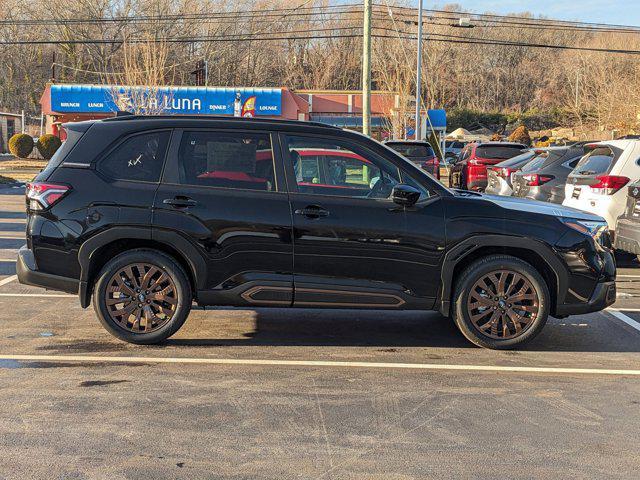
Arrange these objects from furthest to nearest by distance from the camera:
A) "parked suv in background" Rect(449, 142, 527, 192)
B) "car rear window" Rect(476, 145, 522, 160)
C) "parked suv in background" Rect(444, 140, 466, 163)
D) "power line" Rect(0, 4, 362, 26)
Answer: "power line" Rect(0, 4, 362, 26) < "parked suv in background" Rect(444, 140, 466, 163) < "car rear window" Rect(476, 145, 522, 160) < "parked suv in background" Rect(449, 142, 527, 192)

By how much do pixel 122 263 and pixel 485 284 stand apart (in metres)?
3.07

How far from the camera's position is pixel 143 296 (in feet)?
19.2

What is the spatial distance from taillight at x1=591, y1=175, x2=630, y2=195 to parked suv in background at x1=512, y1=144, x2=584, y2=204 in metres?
1.60

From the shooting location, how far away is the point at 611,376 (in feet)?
17.7

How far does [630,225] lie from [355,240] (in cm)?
510

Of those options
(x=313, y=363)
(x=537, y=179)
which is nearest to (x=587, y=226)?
(x=313, y=363)

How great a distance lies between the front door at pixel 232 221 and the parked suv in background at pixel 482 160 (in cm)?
1382

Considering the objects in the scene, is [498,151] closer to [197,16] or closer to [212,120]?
[212,120]

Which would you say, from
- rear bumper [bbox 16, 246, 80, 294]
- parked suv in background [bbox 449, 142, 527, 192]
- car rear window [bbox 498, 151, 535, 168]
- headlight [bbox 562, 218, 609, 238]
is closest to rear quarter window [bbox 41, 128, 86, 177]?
rear bumper [bbox 16, 246, 80, 294]

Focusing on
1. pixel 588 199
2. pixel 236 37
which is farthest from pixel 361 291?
pixel 236 37

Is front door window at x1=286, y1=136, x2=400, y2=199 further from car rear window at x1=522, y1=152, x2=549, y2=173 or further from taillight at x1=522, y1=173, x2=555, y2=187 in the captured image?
car rear window at x1=522, y1=152, x2=549, y2=173

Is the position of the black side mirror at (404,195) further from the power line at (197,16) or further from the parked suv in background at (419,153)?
the power line at (197,16)

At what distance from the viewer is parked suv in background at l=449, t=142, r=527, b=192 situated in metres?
18.9

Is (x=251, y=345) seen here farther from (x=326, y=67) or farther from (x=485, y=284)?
(x=326, y=67)
